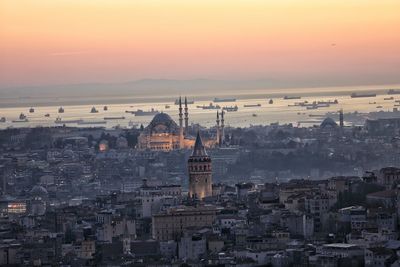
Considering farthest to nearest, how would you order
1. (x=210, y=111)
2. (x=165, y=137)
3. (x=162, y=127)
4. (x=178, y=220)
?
(x=210, y=111) → (x=162, y=127) → (x=165, y=137) → (x=178, y=220)

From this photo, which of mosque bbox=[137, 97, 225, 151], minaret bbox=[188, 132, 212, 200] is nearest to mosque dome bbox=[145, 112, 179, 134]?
mosque bbox=[137, 97, 225, 151]

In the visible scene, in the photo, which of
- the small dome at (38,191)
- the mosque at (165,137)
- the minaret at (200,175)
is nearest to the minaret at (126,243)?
the minaret at (200,175)

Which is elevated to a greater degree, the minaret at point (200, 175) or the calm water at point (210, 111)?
the calm water at point (210, 111)

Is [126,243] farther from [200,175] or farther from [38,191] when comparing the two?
[38,191]

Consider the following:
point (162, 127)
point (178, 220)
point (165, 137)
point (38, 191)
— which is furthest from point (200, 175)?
point (162, 127)

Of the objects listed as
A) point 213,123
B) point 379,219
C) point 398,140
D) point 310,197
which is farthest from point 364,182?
point 213,123

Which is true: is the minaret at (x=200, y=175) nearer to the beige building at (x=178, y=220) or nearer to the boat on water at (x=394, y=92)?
the beige building at (x=178, y=220)

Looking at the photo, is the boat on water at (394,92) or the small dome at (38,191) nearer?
the small dome at (38,191)

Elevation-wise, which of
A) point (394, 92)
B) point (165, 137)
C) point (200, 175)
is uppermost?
point (394, 92)
